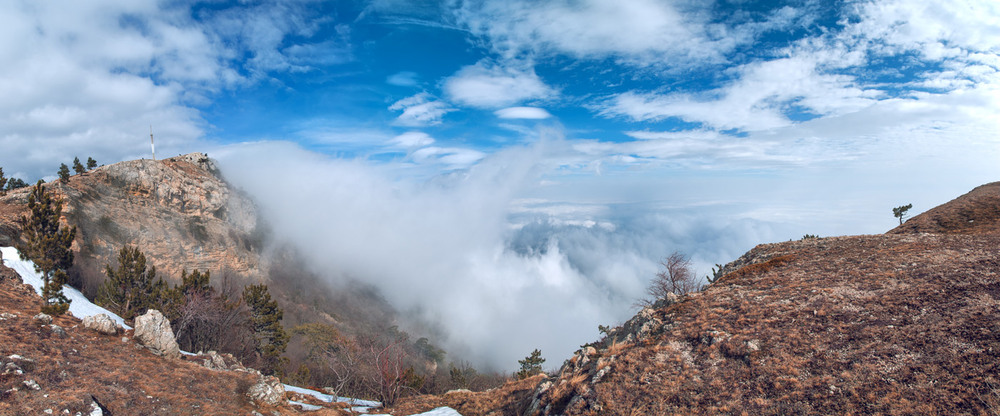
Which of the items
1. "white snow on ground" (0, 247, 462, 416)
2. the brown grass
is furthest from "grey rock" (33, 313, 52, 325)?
the brown grass

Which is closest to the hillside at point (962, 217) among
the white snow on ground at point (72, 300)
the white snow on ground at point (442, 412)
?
the white snow on ground at point (442, 412)

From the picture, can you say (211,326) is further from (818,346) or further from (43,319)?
(818,346)

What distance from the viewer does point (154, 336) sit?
26.3 metres

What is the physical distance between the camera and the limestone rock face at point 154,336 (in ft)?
85.3

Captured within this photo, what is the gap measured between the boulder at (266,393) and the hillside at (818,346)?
8.32 m

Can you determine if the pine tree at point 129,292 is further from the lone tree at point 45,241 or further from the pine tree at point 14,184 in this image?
the pine tree at point 14,184

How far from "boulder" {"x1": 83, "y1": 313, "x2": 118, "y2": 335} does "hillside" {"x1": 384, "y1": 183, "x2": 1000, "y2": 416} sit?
69.1ft

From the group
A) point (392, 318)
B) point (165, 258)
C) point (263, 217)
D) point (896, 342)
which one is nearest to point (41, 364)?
point (896, 342)

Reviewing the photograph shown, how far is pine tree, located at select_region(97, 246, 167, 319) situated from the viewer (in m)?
40.8

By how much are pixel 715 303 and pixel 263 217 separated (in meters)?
190

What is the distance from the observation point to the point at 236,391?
24.1 metres

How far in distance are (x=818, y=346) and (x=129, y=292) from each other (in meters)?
63.8

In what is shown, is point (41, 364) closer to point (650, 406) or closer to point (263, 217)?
point (650, 406)

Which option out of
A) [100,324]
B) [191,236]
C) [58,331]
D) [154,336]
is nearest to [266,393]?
[154,336]
